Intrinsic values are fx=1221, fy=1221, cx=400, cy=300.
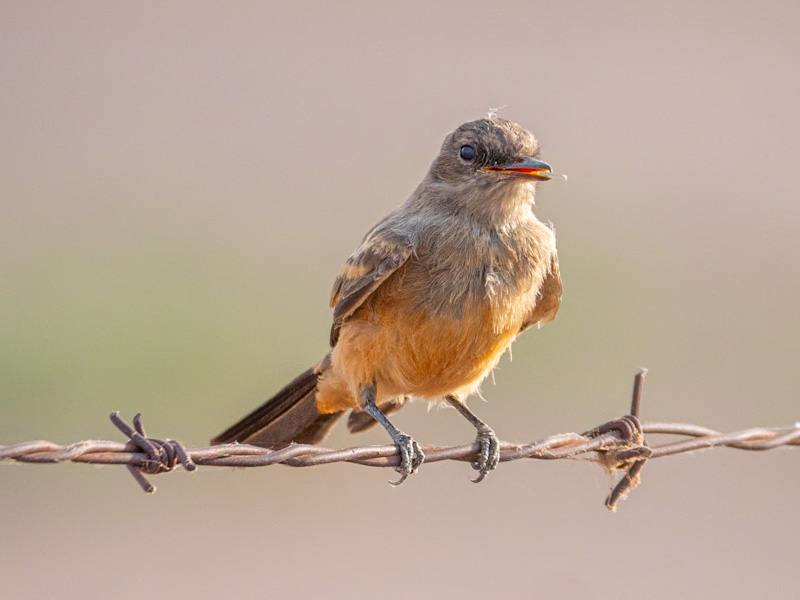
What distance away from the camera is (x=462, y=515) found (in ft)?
28.7

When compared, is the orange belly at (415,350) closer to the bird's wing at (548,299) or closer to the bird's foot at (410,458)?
the bird's wing at (548,299)

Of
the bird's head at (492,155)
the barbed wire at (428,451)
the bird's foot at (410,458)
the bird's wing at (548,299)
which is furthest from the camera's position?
the bird's wing at (548,299)

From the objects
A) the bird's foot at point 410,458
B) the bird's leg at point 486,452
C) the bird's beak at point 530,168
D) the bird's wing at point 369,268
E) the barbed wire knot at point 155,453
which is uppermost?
the bird's beak at point 530,168

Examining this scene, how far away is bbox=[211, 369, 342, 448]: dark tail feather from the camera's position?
5.68 meters

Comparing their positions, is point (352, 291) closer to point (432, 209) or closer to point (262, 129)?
point (432, 209)

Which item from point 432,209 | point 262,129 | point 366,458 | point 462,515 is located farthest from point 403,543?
point 262,129

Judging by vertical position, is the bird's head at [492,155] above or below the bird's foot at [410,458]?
above

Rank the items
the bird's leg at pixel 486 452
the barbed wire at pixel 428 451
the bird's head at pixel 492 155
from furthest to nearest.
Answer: the bird's head at pixel 492 155 < the bird's leg at pixel 486 452 < the barbed wire at pixel 428 451

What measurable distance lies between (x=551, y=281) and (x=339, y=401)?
1172mm

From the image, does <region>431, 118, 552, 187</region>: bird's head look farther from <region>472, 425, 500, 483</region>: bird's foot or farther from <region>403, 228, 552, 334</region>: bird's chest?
<region>472, 425, 500, 483</region>: bird's foot

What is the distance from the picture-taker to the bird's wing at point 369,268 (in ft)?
17.7

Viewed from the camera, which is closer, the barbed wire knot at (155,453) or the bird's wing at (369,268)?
the barbed wire knot at (155,453)

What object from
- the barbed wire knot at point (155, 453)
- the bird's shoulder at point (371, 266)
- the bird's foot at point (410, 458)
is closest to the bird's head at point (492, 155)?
the bird's shoulder at point (371, 266)

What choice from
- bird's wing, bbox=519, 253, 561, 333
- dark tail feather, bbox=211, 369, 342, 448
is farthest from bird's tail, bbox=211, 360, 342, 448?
bird's wing, bbox=519, 253, 561, 333
